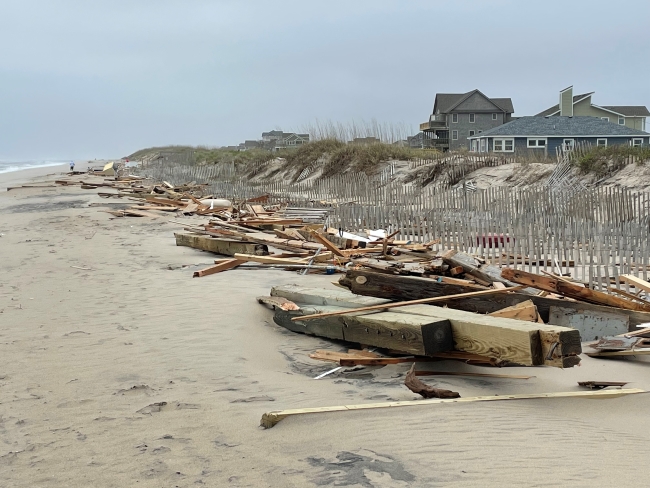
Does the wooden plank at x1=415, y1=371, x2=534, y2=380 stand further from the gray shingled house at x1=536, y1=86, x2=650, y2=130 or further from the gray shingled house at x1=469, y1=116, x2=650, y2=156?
the gray shingled house at x1=536, y1=86, x2=650, y2=130

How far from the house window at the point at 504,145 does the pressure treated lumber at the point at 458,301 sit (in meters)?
43.6

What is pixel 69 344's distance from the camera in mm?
5543

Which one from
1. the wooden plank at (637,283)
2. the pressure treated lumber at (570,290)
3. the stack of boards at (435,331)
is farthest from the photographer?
the wooden plank at (637,283)

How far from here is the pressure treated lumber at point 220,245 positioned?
10367mm

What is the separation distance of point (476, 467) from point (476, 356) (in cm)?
174

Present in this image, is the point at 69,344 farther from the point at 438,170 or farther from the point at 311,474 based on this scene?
the point at 438,170

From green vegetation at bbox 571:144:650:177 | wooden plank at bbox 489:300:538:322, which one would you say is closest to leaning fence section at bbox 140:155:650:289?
green vegetation at bbox 571:144:650:177

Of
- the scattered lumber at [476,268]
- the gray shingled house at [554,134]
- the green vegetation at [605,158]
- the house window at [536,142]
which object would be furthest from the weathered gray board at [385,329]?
the house window at [536,142]

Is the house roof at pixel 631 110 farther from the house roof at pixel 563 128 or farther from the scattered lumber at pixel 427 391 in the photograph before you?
the scattered lumber at pixel 427 391

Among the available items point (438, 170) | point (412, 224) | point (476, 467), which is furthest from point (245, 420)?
point (438, 170)

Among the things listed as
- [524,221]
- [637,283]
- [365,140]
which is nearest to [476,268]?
[637,283]

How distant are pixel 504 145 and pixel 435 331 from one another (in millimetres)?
45530

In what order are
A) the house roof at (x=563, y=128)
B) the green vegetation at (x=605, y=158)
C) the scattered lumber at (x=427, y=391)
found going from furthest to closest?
the house roof at (x=563, y=128) → the green vegetation at (x=605, y=158) → the scattered lumber at (x=427, y=391)

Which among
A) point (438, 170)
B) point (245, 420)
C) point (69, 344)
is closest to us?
point (245, 420)
